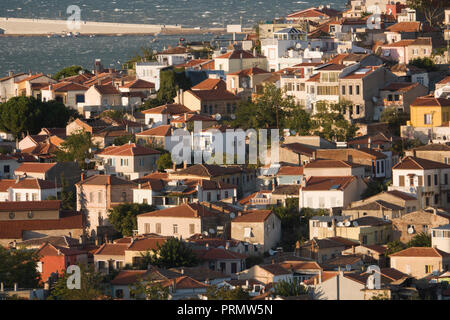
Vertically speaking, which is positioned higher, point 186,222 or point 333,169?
point 333,169

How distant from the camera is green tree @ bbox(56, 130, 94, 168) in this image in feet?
154

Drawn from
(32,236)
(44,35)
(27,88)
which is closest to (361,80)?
(32,236)

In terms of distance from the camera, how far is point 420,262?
32188 millimetres

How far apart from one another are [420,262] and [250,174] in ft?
37.1

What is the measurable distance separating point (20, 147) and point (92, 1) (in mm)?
128152

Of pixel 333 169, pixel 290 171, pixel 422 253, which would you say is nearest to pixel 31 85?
pixel 290 171

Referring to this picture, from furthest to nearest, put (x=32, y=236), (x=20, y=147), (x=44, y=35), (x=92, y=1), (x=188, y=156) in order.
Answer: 1. (x=92, y=1)
2. (x=44, y=35)
3. (x=20, y=147)
4. (x=188, y=156)
5. (x=32, y=236)

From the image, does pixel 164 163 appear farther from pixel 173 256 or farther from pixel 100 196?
pixel 173 256

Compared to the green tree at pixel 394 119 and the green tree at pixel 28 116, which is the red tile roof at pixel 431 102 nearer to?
the green tree at pixel 394 119

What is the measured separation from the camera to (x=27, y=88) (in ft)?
209

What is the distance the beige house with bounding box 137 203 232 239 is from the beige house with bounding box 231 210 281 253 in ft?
2.35

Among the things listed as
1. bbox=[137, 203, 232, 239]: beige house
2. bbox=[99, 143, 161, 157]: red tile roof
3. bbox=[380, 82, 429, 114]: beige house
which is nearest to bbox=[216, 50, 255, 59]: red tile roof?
bbox=[380, 82, 429, 114]: beige house

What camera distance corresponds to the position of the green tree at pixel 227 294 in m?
27.2
